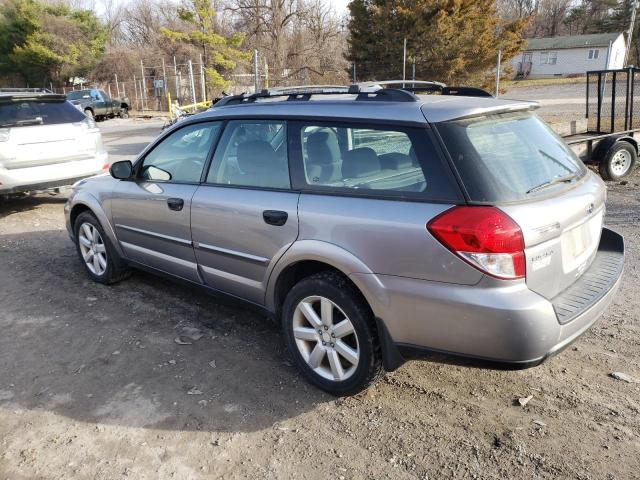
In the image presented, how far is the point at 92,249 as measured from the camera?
518cm

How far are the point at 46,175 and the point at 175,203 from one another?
4629 millimetres

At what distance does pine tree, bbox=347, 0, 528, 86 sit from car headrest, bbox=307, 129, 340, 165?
61.2 ft

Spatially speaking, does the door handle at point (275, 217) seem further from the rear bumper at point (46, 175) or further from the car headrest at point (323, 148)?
the rear bumper at point (46, 175)

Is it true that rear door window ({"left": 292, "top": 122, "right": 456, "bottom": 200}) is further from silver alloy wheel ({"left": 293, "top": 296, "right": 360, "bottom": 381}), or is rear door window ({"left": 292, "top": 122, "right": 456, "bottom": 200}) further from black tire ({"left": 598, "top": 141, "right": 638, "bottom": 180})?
black tire ({"left": 598, "top": 141, "right": 638, "bottom": 180})

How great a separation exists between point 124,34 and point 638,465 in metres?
65.2

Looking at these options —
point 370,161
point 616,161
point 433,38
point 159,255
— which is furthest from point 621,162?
point 433,38

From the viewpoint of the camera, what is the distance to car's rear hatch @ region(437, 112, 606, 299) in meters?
2.59

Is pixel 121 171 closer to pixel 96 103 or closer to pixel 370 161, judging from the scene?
pixel 370 161

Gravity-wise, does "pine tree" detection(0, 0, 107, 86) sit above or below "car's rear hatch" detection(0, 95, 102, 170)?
above

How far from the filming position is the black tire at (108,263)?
4938mm

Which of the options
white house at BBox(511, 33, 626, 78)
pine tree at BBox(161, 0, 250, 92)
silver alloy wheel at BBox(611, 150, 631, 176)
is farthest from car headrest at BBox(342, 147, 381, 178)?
white house at BBox(511, 33, 626, 78)

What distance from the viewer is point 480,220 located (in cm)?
250

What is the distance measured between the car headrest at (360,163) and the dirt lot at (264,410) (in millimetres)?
1154

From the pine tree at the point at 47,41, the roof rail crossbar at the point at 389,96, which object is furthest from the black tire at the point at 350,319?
the pine tree at the point at 47,41
